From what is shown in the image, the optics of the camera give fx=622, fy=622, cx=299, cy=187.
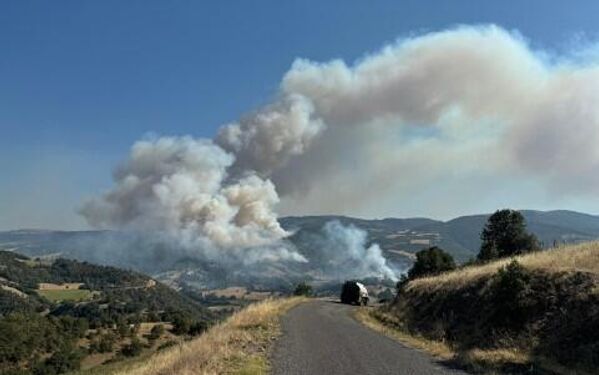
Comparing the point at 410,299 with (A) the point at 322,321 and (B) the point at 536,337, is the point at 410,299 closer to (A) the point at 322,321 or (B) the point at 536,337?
(A) the point at 322,321

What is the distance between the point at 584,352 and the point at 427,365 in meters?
4.88

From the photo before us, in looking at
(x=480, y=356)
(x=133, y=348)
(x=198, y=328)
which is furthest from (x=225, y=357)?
(x=133, y=348)

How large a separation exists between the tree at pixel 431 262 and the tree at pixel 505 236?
5.08m

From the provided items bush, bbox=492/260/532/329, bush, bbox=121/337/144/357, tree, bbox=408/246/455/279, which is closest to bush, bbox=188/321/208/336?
bush, bbox=121/337/144/357

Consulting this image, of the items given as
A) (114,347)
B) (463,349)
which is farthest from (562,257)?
(114,347)

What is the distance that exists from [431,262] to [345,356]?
72.2 m

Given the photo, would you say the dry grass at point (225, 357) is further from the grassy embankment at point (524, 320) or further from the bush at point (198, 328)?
the bush at point (198, 328)

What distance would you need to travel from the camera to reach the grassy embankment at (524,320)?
66.2 feet

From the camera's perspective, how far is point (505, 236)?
94.0m

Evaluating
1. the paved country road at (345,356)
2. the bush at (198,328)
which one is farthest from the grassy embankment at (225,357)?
the bush at (198,328)

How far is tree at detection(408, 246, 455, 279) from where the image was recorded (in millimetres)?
89113

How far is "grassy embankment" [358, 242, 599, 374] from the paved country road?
144 cm

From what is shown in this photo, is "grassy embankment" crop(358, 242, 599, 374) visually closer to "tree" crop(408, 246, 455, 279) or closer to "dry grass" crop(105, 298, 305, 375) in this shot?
"dry grass" crop(105, 298, 305, 375)

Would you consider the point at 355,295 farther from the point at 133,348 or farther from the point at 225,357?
the point at 133,348
